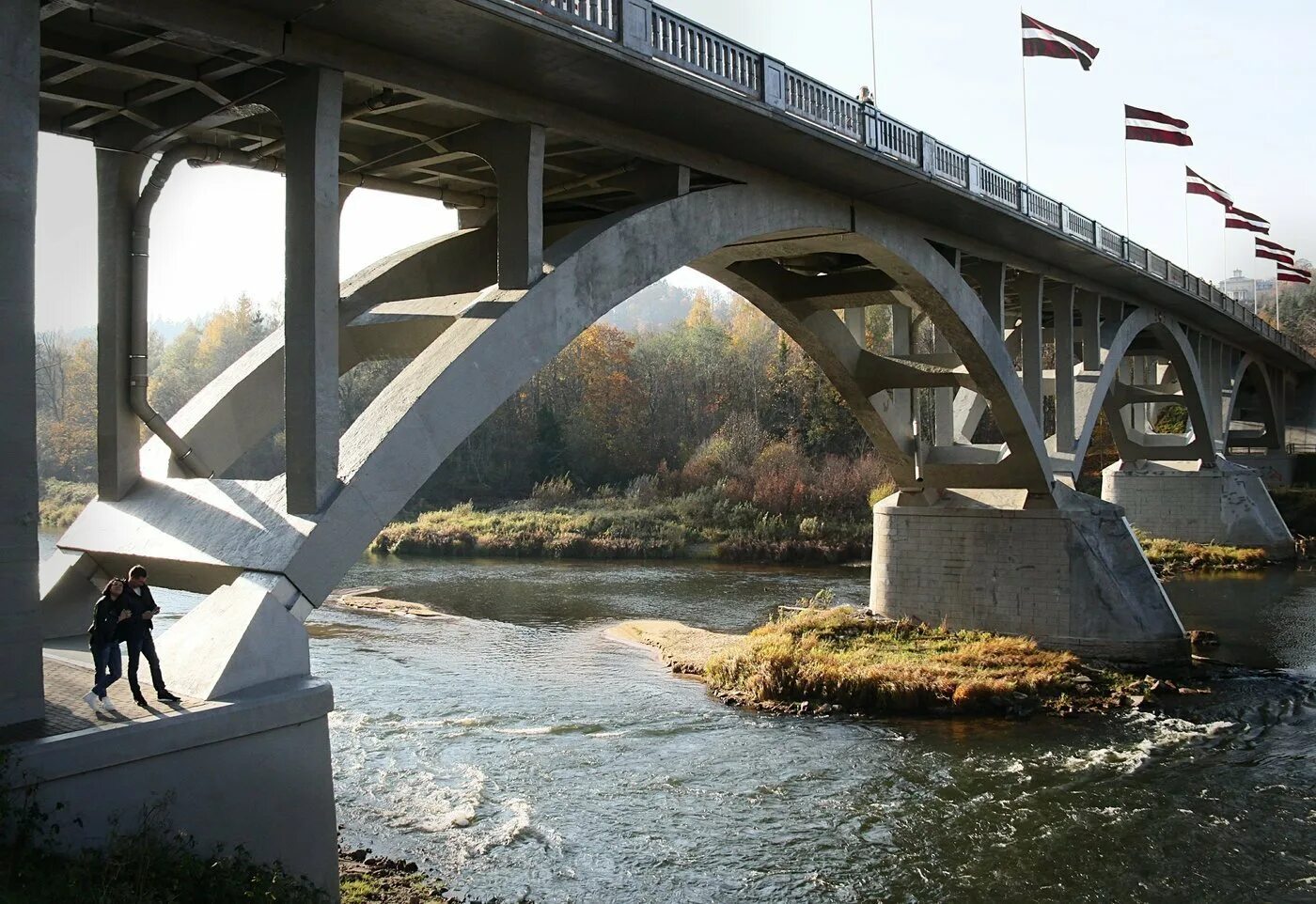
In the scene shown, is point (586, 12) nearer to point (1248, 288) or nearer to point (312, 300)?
point (312, 300)

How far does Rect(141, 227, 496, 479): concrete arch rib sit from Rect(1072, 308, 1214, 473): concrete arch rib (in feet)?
54.1

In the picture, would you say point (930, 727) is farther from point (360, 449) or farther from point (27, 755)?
point (27, 755)

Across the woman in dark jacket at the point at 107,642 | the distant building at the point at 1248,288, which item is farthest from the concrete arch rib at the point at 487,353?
the distant building at the point at 1248,288

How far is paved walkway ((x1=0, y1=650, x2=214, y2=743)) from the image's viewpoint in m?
7.41

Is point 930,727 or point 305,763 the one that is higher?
point 305,763

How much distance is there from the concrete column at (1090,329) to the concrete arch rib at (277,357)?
63.0 ft

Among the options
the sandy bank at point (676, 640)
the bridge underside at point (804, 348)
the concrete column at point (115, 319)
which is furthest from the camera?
the sandy bank at point (676, 640)

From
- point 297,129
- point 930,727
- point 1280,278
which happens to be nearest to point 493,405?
point 297,129

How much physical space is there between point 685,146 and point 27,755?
10.1 metres

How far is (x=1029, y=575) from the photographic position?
23.1 meters

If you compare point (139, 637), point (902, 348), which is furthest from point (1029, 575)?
point (139, 637)

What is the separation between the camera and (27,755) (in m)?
6.87

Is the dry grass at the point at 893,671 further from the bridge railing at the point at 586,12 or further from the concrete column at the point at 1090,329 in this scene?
the bridge railing at the point at 586,12

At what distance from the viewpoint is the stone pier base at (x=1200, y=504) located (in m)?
42.2
